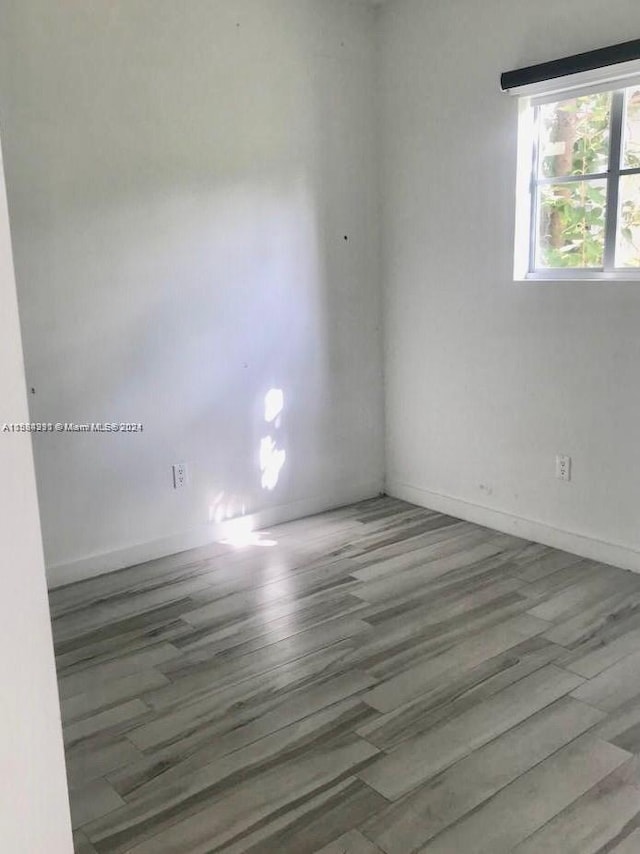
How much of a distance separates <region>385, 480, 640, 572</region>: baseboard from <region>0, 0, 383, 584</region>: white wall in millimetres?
397

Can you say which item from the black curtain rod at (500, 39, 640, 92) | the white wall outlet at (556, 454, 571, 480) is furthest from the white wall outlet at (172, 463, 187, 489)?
the black curtain rod at (500, 39, 640, 92)

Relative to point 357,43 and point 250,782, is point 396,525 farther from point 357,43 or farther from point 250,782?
point 357,43

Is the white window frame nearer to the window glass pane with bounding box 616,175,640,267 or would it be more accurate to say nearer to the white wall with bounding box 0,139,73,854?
the window glass pane with bounding box 616,175,640,267

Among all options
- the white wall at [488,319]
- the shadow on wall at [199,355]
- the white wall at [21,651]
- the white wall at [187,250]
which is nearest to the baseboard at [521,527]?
the white wall at [488,319]

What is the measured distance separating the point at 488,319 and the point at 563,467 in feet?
2.50

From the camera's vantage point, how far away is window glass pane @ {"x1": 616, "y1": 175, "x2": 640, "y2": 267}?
10.0 ft

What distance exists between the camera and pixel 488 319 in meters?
3.62

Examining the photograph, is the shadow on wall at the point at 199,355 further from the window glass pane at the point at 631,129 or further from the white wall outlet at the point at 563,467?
the window glass pane at the point at 631,129

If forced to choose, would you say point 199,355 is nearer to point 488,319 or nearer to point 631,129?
point 488,319

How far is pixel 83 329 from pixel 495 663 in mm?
2028

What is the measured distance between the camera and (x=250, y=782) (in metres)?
2.01

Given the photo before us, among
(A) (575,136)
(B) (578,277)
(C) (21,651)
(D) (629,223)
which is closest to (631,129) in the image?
(A) (575,136)

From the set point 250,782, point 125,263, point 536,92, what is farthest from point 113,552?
point 536,92

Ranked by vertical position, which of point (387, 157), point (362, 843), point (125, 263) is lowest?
point (362, 843)
